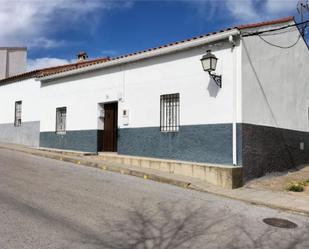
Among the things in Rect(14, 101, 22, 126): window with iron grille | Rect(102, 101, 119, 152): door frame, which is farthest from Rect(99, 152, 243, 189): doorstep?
Rect(14, 101, 22, 126): window with iron grille

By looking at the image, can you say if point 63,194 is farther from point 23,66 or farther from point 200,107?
point 23,66

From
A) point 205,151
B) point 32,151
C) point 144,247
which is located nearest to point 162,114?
point 205,151

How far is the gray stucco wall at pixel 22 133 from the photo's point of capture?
57.5ft

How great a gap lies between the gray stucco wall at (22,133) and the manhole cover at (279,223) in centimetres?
1250

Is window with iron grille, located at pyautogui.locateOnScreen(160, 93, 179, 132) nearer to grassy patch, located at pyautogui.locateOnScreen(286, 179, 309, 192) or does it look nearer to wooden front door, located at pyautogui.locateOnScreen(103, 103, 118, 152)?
wooden front door, located at pyautogui.locateOnScreen(103, 103, 118, 152)

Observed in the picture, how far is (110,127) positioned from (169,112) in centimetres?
299

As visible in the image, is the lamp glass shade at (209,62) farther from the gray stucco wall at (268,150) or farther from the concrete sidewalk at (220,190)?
the concrete sidewalk at (220,190)

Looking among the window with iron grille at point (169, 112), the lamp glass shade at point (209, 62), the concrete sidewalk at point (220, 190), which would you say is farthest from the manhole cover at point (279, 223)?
the window with iron grille at point (169, 112)

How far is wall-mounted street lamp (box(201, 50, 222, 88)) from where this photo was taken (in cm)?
1056

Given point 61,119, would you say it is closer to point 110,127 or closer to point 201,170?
point 110,127

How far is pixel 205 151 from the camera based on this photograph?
11008 millimetres

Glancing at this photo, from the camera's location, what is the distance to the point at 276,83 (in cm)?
1241

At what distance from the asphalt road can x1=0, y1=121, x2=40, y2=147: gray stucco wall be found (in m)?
7.67

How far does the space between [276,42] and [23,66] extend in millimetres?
20355
